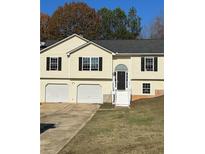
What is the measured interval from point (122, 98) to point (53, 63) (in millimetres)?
6683

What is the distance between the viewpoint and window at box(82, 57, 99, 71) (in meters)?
25.6

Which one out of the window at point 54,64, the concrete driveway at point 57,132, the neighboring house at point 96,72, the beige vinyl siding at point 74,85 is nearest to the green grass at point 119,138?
the concrete driveway at point 57,132

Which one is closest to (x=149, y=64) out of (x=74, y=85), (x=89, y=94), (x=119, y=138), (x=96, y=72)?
(x=96, y=72)

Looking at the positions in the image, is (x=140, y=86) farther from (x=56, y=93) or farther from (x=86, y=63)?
(x=56, y=93)

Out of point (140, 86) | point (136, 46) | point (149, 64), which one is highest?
point (136, 46)

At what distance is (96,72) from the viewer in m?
25.6

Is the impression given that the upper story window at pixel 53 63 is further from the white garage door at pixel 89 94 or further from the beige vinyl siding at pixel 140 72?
the beige vinyl siding at pixel 140 72

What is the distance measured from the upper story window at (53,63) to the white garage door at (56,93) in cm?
144

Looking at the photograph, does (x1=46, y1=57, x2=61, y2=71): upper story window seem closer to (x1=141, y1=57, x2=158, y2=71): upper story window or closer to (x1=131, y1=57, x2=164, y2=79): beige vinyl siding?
(x1=131, y1=57, x2=164, y2=79): beige vinyl siding

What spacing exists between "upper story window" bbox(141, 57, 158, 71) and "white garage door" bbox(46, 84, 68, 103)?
6630mm

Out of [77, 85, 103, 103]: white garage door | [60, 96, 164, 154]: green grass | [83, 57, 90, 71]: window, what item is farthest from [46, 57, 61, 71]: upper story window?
Answer: [60, 96, 164, 154]: green grass

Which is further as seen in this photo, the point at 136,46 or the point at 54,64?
the point at 136,46
